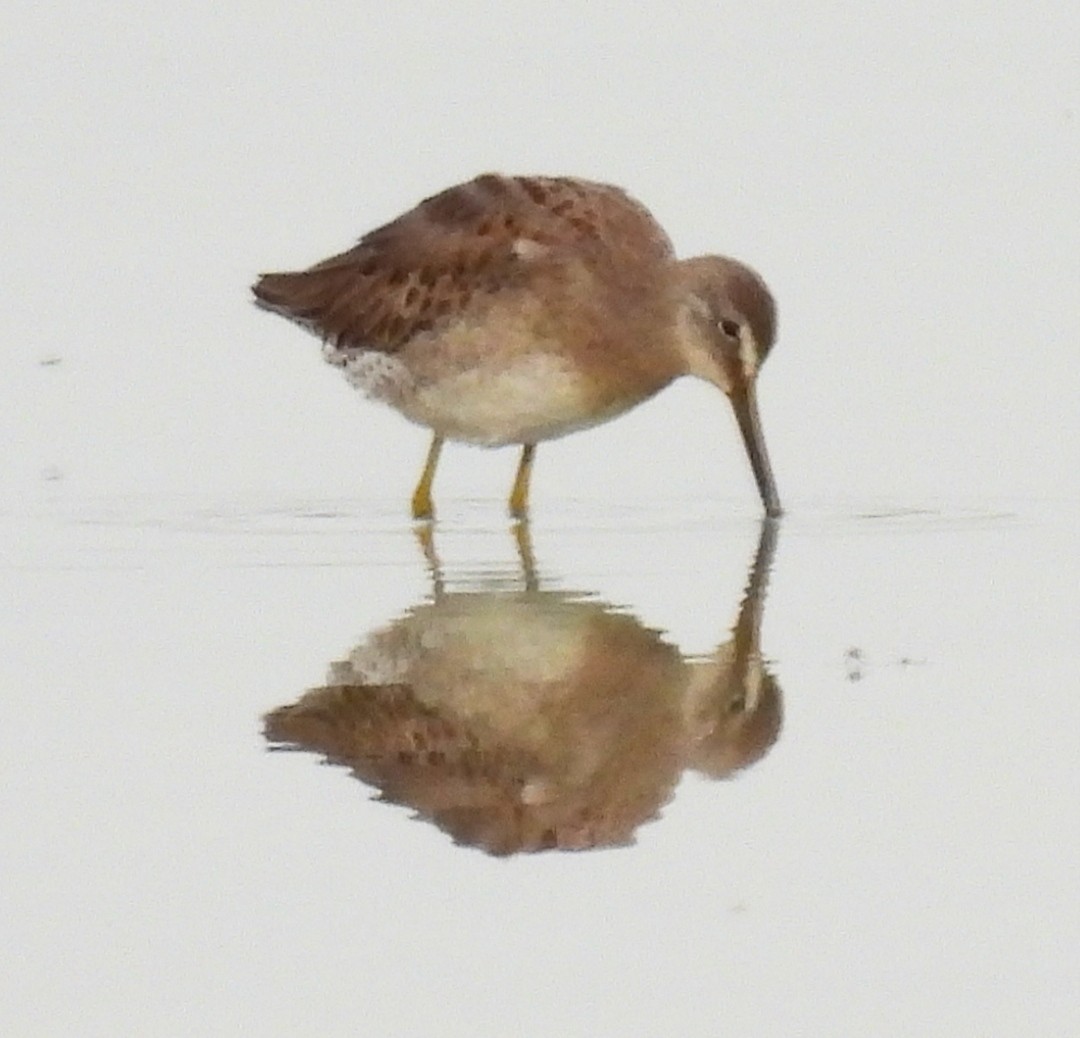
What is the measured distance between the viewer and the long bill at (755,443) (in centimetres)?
1126

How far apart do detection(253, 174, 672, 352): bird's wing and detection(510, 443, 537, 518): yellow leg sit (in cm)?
58

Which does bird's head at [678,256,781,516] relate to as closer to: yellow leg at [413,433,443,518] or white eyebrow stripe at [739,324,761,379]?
white eyebrow stripe at [739,324,761,379]

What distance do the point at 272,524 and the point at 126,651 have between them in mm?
2496

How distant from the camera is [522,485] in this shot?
11703mm

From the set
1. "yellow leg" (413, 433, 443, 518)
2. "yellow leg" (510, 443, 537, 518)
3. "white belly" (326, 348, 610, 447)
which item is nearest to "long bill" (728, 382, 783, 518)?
"white belly" (326, 348, 610, 447)

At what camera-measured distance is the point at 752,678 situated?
25.9ft

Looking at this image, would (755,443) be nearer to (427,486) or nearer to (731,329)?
(731,329)

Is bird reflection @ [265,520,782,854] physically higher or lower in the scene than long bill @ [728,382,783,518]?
higher

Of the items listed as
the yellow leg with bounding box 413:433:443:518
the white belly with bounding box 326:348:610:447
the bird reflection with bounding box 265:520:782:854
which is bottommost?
the yellow leg with bounding box 413:433:443:518

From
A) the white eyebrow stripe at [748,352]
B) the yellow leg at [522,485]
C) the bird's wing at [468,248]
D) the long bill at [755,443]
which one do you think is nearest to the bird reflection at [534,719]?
the long bill at [755,443]

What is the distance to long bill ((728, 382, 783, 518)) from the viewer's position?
1126 cm

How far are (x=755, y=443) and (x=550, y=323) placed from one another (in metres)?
0.86

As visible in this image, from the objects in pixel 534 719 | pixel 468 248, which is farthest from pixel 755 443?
pixel 534 719

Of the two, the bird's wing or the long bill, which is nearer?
the long bill
